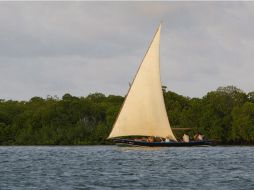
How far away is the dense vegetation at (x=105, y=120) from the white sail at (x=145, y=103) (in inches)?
1430

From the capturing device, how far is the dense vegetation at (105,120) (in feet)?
416

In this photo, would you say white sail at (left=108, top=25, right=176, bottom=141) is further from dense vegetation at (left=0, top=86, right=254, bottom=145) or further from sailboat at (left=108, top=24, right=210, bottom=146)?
dense vegetation at (left=0, top=86, right=254, bottom=145)

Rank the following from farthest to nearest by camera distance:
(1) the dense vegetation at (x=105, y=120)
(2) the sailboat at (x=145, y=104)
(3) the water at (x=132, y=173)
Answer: (1) the dense vegetation at (x=105, y=120) → (2) the sailboat at (x=145, y=104) → (3) the water at (x=132, y=173)

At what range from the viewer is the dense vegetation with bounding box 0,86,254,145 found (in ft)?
416

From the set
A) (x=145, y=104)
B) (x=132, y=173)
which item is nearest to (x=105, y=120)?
(x=145, y=104)

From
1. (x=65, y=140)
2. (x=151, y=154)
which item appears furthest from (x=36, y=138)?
(x=151, y=154)

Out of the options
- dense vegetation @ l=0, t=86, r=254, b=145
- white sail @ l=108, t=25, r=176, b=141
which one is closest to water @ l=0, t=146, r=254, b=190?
white sail @ l=108, t=25, r=176, b=141

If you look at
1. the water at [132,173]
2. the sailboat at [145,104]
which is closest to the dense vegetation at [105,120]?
the sailboat at [145,104]

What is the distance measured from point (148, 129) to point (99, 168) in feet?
103

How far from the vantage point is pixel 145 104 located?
89750 millimetres

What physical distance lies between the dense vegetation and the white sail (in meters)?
36.3

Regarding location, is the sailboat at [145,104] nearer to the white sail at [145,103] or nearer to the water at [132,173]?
the white sail at [145,103]

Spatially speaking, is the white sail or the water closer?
the water

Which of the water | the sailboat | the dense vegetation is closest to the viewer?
the water
